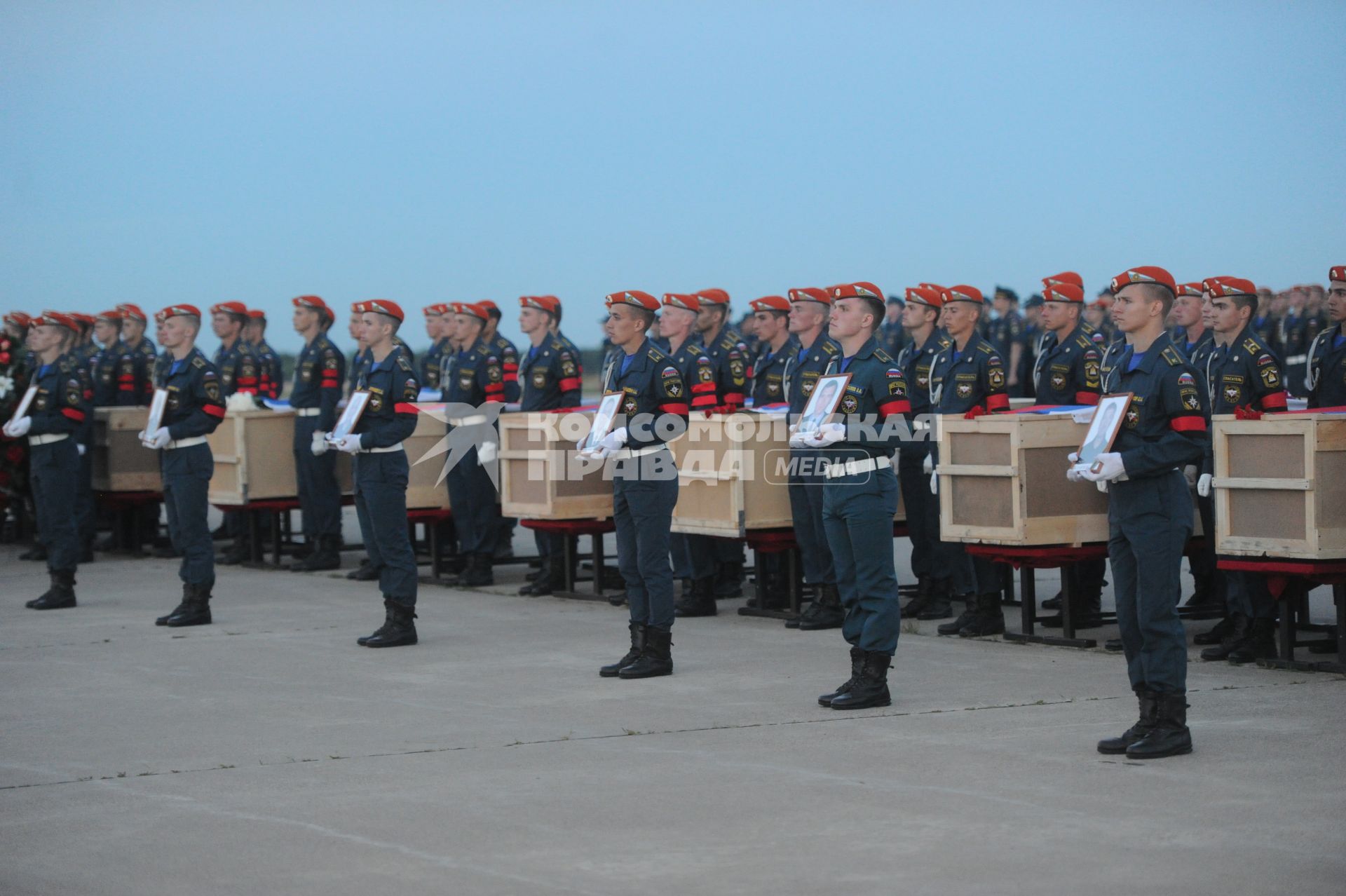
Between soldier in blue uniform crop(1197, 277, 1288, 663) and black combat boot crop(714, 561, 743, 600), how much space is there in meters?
4.05

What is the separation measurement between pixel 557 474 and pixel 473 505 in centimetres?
151

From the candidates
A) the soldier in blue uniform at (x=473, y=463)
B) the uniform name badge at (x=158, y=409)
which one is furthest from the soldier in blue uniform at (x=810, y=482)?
the uniform name badge at (x=158, y=409)

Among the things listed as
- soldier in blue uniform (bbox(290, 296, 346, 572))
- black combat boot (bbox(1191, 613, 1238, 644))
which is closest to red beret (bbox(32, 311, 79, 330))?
soldier in blue uniform (bbox(290, 296, 346, 572))

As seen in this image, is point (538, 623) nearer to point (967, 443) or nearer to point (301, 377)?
point (967, 443)

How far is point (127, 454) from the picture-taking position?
15.0m

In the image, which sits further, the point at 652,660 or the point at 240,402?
the point at 240,402

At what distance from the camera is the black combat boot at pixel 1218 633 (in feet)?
29.1

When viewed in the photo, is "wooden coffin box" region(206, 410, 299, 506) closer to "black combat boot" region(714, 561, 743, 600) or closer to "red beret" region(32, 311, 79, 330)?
"red beret" region(32, 311, 79, 330)

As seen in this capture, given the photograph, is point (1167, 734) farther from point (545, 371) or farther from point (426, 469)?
point (426, 469)

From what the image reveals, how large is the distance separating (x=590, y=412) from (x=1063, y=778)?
5957 mm

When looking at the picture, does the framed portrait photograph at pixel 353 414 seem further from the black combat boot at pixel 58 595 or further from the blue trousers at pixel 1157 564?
the blue trousers at pixel 1157 564

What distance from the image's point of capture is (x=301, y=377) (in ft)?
46.2

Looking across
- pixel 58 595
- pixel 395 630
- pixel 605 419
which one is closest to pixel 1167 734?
pixel 605 419

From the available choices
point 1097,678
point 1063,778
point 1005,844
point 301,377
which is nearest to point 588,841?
point 1005,844
